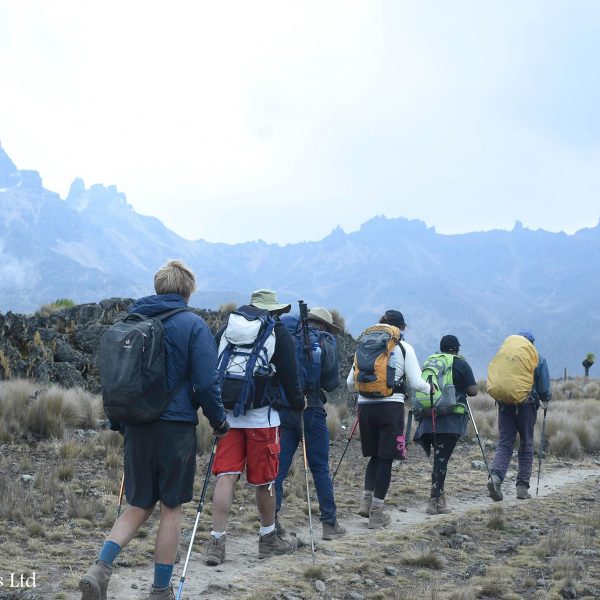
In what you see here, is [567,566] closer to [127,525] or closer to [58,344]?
[127,525]

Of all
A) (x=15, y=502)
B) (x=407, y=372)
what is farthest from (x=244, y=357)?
(x=15, y=502)

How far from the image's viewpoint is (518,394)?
938cm

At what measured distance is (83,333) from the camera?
14.3 metres

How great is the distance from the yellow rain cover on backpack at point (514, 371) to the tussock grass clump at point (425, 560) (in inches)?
142

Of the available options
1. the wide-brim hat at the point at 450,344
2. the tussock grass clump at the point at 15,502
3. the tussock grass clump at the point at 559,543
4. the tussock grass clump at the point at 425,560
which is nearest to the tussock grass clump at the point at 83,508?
the tussock grass clump at the point at 15,502

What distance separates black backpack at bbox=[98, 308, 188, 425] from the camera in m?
4.49

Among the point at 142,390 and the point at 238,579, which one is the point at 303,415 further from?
the point at 142,390

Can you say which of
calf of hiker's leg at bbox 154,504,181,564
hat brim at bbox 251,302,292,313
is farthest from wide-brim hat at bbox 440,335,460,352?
calf of hiker's leg at bbox 154,504,181,564

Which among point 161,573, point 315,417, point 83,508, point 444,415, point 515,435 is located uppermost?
point 315,417

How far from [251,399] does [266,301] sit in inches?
35.8

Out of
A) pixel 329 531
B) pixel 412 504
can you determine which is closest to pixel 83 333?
pixel 412 504

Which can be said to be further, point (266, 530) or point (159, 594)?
point (266, 530)

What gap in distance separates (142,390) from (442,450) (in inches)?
205

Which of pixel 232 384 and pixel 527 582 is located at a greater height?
pixel 232 384
